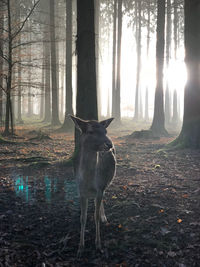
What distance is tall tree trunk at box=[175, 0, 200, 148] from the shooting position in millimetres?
11102

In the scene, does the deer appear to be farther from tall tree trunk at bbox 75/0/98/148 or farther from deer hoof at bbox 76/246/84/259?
tall tree trunk at bbox 75/0/98/148

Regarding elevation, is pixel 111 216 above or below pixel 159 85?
below

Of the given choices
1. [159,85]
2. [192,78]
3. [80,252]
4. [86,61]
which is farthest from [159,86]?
[80,252]

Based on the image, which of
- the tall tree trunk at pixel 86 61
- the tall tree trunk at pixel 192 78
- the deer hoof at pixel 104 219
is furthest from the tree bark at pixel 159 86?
the deer hoof at pixel 104 219

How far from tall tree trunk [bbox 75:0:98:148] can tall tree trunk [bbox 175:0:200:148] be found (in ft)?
16.2

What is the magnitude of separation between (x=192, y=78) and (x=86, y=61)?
5.53 meters

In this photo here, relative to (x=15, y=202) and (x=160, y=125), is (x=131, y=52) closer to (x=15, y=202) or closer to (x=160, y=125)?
(x=160, y=125)

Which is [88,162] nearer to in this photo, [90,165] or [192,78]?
[90,165]

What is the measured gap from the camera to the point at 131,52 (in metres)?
41.4

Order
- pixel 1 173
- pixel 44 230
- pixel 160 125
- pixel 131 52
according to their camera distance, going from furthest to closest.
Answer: pixel 131 52
pixel 160 125
pixel 1 173
pixel 44 230

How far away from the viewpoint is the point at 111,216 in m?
5.30

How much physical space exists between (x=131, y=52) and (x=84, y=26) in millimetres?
34654

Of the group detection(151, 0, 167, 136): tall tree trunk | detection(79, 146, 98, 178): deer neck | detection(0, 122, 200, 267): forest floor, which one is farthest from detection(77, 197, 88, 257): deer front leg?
detection(151, 0, 167, 136): tall tree trunk

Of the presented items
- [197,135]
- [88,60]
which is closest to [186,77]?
[197,135]
